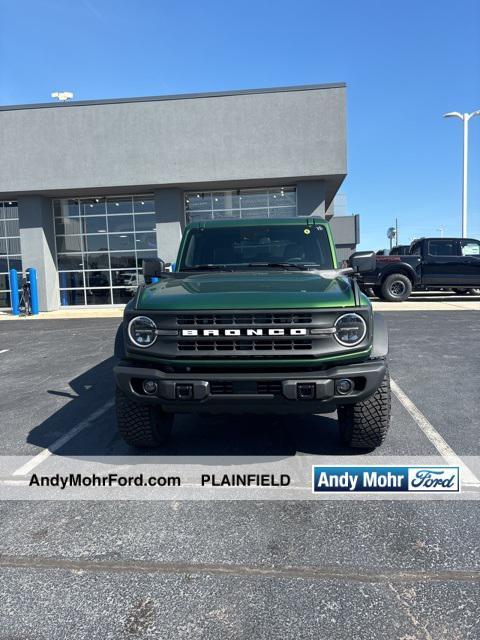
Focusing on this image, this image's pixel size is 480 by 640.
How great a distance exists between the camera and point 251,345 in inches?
132

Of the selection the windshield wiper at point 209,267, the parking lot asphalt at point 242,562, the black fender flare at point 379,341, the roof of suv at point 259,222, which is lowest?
the parking lot asphalt at point 242,562

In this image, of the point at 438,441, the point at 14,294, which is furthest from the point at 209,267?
the point at 14,294

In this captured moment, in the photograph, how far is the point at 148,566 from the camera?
8.36ft

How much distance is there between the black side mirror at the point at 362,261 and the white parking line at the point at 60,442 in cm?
296

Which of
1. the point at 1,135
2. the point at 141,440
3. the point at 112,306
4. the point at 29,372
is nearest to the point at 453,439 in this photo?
the point at 141,440

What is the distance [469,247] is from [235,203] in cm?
852

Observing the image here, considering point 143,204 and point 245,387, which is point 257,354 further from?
point 143,204

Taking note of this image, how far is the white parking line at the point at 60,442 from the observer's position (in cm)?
385

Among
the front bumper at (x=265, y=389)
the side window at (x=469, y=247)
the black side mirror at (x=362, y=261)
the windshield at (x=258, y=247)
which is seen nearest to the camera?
the front bumper at (x=265, y=389)

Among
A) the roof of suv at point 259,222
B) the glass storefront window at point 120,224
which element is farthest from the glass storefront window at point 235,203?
the roof of suv at point 259,222

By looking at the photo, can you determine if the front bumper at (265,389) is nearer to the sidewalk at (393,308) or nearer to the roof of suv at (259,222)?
the roof of suv at (259,222)

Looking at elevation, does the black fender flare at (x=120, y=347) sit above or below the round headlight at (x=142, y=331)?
below

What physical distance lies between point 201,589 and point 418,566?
109cm

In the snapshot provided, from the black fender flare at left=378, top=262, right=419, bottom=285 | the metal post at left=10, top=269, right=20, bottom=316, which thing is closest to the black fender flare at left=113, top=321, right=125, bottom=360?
the black fender flare at left=378, top=262, right=419, bottom=285
